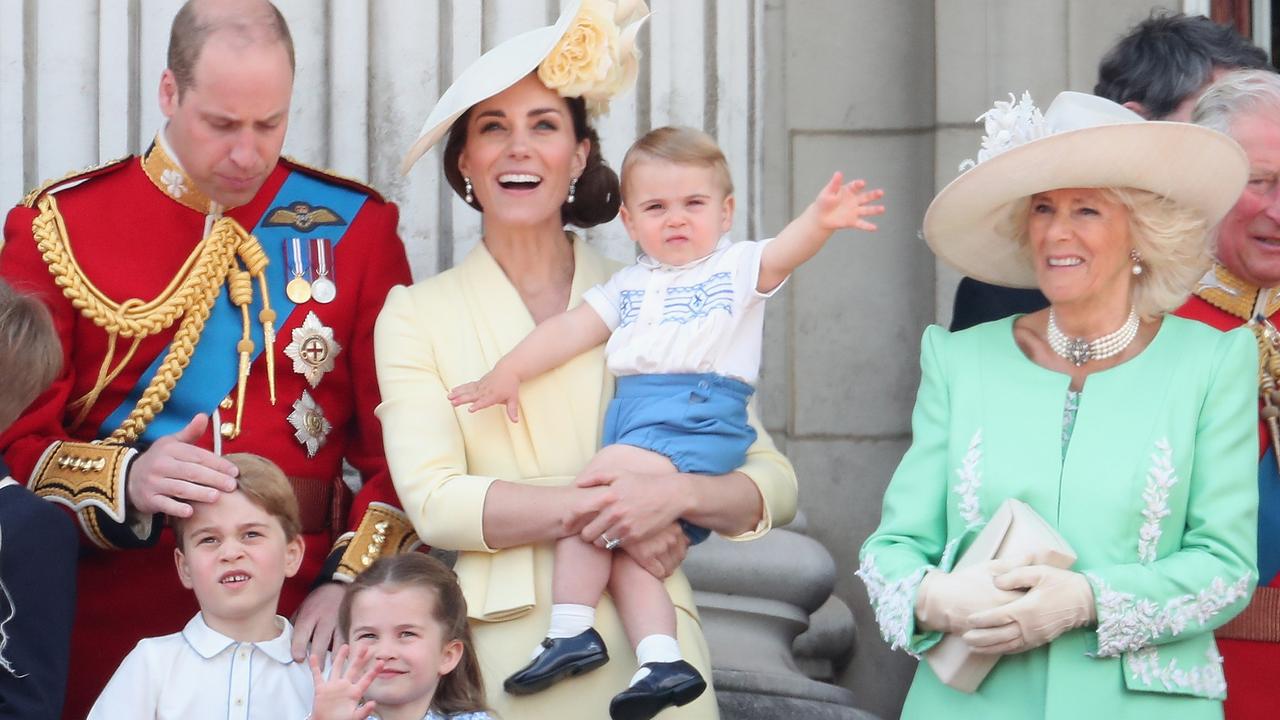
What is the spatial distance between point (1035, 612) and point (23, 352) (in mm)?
1745

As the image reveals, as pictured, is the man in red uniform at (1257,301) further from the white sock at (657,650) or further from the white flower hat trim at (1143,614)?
the white sock at (657,650)

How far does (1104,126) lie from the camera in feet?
11.8

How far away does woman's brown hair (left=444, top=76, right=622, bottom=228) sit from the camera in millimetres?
4277

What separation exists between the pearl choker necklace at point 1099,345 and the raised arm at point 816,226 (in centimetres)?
40

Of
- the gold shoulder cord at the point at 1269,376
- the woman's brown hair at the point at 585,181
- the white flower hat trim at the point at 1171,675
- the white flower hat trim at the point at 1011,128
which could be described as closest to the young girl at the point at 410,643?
the woman's brown hair at the point at 585,181

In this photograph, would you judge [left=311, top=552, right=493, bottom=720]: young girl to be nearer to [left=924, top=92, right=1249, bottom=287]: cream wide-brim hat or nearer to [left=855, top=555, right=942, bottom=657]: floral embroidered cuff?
[left=855, top=555, right=942, bottom=657]: floral embroidered cuff

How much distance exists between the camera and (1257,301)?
13.1 ft

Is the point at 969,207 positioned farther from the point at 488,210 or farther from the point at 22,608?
the point at 22,608

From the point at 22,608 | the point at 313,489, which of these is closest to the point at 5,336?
the point at 22,608

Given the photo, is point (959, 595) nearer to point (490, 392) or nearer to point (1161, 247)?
point (1161, 247)

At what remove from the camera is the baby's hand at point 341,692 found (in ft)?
10.9

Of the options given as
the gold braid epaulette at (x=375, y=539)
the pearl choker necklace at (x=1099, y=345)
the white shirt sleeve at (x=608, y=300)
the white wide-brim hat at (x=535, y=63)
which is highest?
the white wide-brim hat at (x=535, y=63)

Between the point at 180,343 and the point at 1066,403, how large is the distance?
5.62 ft

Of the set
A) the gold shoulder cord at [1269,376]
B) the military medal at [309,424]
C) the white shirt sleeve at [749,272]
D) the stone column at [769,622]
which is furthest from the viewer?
the stone column at [769,622]
